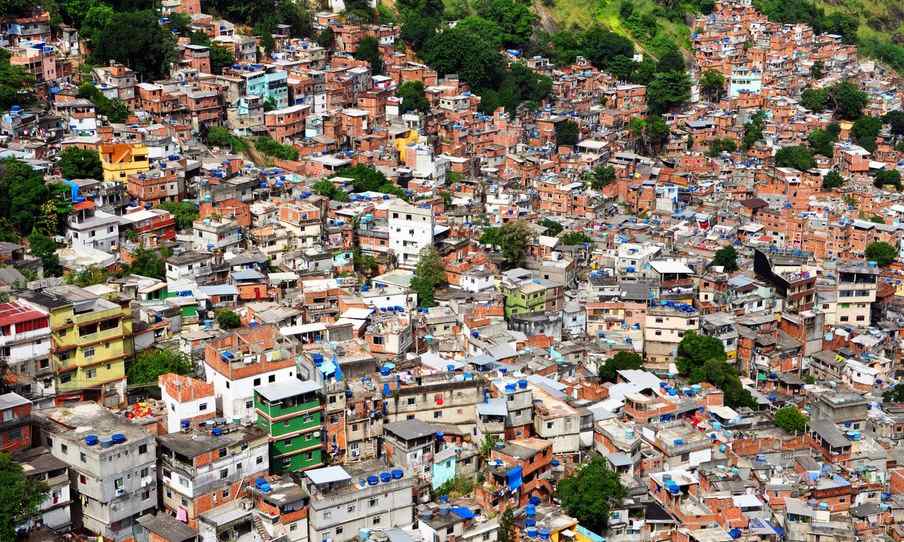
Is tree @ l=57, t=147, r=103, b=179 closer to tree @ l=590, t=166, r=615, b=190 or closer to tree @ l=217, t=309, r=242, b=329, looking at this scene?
tree @ l=217, t=309, r=242, b=329

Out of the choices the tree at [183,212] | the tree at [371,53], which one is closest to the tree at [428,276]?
the tree at [183,212]

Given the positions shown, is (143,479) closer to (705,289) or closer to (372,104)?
(705,289)

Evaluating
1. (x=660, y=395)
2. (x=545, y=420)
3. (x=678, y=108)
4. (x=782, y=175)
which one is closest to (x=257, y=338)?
(x=545, y=420)

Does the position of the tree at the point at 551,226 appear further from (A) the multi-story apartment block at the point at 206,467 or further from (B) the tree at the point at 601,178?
(A) the multi-story apartment block at the point at 206,467

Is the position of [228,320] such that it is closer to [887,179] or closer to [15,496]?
[15,496]

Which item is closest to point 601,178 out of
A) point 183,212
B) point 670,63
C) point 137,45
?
point 670,63

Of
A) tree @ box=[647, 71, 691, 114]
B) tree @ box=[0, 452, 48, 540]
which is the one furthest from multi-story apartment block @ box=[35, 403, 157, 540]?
tree @ box=[647, 71, 691, 114]
